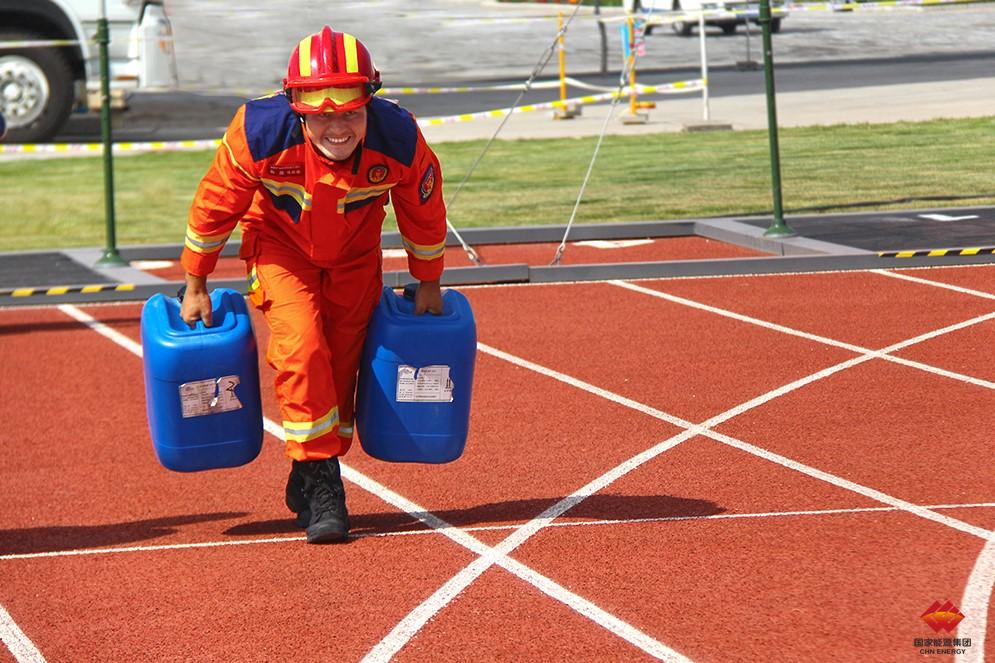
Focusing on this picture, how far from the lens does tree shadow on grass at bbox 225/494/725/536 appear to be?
21.0ft

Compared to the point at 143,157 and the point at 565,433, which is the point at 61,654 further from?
the point at 143,157

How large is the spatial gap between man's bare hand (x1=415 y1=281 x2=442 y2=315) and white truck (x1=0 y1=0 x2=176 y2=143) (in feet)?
49.4

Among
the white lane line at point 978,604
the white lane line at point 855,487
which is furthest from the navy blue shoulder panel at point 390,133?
the white lane line at point 978,604

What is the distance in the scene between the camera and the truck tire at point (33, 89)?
20703 mm

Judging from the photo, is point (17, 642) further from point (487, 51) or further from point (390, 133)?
point (487, 51)

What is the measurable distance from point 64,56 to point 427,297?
16.0m

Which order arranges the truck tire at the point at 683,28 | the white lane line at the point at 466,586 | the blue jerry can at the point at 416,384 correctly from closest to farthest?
the white lane line at the point at 466,586 → the blue jerry can at the point at 416,384 → the truck tire at the point at 683,28

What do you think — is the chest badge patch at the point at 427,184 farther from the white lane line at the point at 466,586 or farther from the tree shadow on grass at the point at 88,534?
the tree shadow on grass at the point at 88,534

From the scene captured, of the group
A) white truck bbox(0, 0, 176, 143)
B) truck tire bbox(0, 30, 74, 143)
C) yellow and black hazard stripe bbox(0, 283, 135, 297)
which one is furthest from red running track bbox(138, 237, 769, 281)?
truck tire bbox(0, 30, 74, 143)

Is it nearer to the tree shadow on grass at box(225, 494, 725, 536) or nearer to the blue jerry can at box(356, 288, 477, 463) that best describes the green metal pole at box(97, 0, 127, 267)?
the tree shadow on grass at box(225, 494, 725, 536)

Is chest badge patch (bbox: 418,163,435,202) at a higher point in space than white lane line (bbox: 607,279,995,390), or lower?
higher

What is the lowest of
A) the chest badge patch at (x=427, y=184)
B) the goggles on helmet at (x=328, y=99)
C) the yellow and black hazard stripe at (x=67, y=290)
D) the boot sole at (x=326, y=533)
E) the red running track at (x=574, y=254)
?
the boot sole at (x=326, y=533)

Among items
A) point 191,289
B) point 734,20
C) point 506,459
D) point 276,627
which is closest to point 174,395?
point 191,289

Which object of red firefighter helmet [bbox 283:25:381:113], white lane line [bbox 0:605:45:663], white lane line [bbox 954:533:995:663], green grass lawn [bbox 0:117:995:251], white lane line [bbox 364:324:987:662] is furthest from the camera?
green grass lawn [bbox 0:117:995:251]
